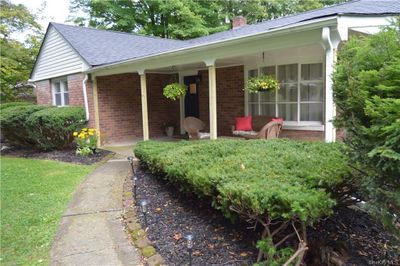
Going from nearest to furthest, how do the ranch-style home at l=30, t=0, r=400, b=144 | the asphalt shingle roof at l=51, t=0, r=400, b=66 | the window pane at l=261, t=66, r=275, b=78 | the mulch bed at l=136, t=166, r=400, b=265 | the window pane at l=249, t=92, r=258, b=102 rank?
1. the mulch bed at l=136, t=166, r=400, b=265
2. the ranch-style home at l=30, t=0, r=400, b=144
3. the window pane at l=261, t=66, r=275, b=78
4. the window pane at l=249, t=92, r=258, b=102
5. the asphalt shingle roof at l=51, t=0, r=400, b=66

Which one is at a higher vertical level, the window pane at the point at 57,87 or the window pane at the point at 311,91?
the window pane at the point at 57,87

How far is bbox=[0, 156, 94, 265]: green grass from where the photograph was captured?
12.7ft

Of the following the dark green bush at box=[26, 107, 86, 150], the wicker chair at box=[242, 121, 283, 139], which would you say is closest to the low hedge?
the dark green bush at box=[26, 107, 86, 150]

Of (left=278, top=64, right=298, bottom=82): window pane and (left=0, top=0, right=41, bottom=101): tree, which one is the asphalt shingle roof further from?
(left=0, top=0, right=41, bottom=101): tree

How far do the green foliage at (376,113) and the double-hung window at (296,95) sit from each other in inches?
205

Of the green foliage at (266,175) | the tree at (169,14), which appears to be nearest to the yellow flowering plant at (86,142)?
the green foliage at (266,175)

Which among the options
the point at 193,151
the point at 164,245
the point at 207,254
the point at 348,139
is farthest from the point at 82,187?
the point at 348,139

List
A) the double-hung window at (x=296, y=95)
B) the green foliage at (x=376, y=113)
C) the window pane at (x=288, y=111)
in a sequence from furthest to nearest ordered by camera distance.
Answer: the window pane at (x=288, y=111) < the double-hung window at (x=296, y=95) < the green foliage at (x=376, y=113)

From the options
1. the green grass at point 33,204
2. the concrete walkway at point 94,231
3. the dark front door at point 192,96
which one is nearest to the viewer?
the concrete walkway at point 94,231

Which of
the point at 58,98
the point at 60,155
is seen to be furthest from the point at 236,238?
the point at 58,98

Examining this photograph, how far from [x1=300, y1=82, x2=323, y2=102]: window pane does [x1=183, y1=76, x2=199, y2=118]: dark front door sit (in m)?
4.36

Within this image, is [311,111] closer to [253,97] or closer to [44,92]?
[253,97]

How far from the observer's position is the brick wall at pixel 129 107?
11352 millimetres

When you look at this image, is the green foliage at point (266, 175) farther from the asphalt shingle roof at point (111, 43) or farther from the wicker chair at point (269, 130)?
the asphalt shingle roof at point (111, 43)
